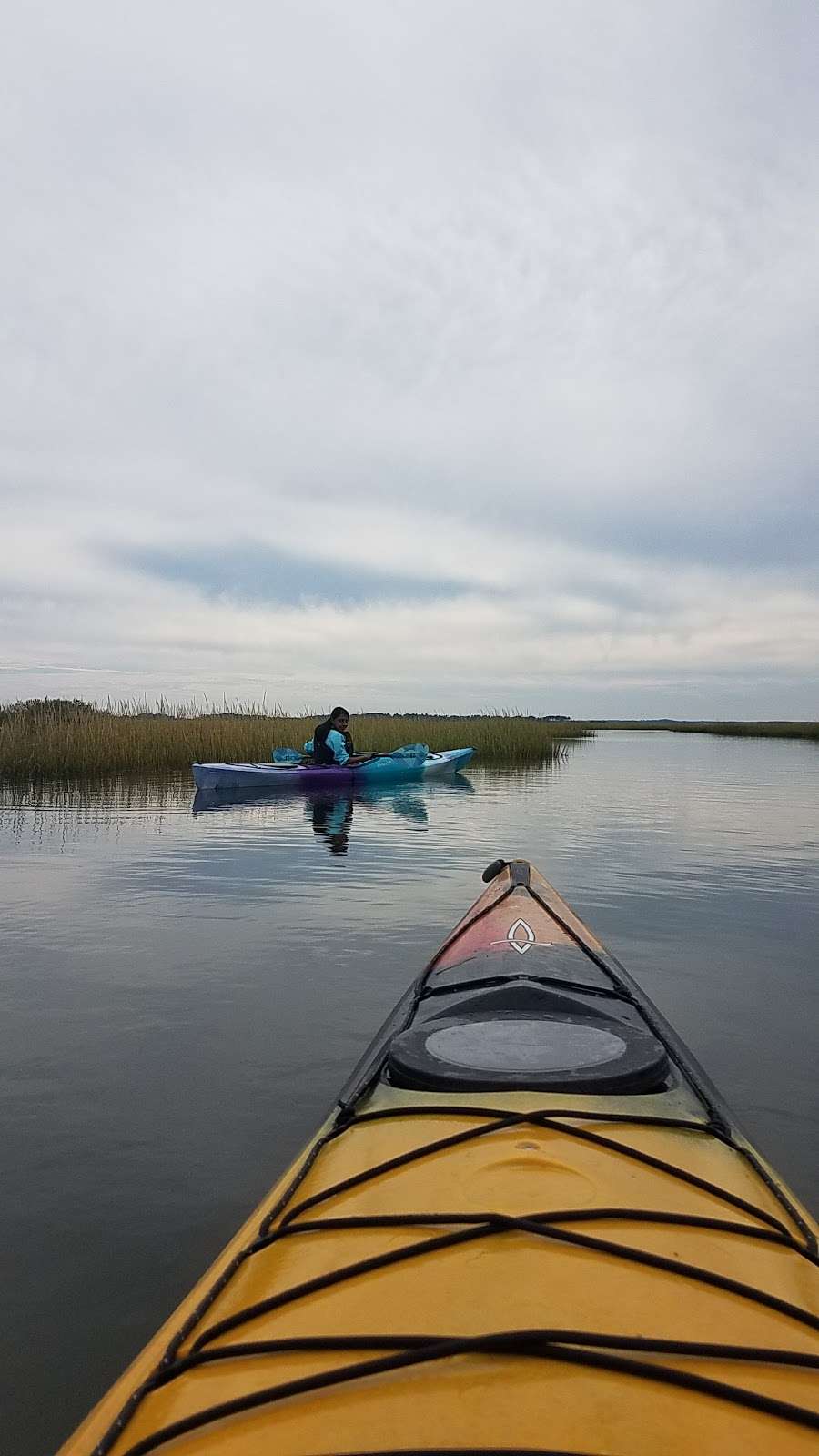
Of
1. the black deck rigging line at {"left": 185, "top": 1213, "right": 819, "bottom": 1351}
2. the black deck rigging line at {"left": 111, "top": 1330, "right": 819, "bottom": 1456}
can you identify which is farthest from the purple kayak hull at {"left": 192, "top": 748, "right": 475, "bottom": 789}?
the black deck rigging line at {"left": 111, "top": 1330, "right": 819, "bottom": 1456}

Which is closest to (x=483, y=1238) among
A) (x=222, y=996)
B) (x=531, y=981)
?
(x=531, y=981)

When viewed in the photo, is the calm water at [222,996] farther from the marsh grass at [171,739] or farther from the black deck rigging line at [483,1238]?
the marsh grass at [171,739]

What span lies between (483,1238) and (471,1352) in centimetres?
29

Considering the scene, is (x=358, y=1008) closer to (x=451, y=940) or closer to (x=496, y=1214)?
(x=451, y=940)

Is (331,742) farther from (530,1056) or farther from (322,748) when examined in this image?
(530,1056)

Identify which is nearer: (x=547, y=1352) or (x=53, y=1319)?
(x=547, y=1352)

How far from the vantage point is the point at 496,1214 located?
162cm

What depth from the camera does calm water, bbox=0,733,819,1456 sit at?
2492 mm

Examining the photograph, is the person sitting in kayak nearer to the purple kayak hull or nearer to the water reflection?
the purple kayak hull

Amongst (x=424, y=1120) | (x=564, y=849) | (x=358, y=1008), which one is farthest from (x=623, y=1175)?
(x=564, y=849)

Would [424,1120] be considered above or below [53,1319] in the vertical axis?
above

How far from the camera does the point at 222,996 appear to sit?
4766 mm

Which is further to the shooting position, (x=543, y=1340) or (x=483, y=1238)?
(x=483, y=1238)

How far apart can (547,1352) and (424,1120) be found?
2.94 ft
